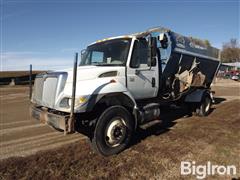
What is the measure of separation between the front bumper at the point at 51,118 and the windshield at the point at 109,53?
5.98 feet

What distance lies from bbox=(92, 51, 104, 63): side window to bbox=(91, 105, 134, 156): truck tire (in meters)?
1.57

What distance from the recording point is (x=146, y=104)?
6.16 metres

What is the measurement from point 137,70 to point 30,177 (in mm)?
3353

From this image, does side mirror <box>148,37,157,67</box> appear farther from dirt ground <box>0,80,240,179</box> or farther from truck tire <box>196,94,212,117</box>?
truck tire <box>196,94,212,117</box>

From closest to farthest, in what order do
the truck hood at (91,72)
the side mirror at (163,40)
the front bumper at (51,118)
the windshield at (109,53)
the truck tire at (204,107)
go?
the front bumper at (51,118) → the truck hood at (91,72) → the windshield at (109,53) → the side mirror at (163,40) → the truck tire at (204,107)

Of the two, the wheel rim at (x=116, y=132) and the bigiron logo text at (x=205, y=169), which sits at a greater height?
the wheel rim at (x=116, y=132)

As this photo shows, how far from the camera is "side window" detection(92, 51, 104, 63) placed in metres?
5.84

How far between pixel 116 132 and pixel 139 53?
2119 mm

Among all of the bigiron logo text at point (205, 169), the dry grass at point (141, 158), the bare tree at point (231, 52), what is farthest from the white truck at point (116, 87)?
the bare tree at point (231, 52)

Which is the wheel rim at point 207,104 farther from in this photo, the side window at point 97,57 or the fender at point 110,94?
the side window at point 97,57

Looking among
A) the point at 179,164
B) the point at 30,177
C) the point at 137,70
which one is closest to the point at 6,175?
the point at 30,177

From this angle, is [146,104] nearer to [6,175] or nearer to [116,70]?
[116,70]

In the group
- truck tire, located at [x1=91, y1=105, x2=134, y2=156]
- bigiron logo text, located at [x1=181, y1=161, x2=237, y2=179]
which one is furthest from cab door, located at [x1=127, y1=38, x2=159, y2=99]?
bigiron logo text, located at [x1=181, y1=161, x2=237, y2=179]

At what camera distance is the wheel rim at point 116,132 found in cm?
480
